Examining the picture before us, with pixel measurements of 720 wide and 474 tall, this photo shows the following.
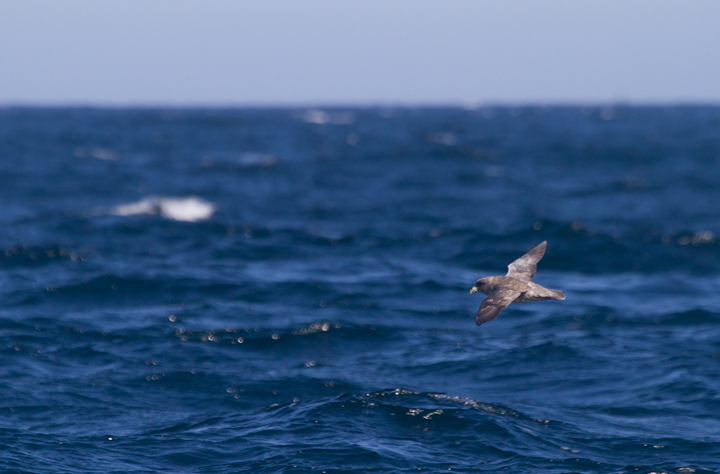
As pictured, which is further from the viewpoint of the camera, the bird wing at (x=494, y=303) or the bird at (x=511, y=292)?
the bird at (x=511, y=292)

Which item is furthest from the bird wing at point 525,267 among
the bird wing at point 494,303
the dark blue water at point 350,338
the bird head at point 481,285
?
the dark blue water at point 350,338

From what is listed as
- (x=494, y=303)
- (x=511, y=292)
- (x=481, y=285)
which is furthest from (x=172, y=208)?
(x=494, y=303)

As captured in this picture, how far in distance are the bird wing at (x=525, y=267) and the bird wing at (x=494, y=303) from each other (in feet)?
3.05

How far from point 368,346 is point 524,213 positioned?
17848mm

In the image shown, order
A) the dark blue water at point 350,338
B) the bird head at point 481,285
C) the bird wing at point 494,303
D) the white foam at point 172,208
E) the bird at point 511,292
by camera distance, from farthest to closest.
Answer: the white foam at point 172,208 → the bird head at point 481,285 → the dark blue water at point 350,338 → the bird at point 511,292 → the bird wing at point 494,303

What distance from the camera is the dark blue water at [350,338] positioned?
10.7 m

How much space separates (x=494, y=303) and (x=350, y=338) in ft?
20.0

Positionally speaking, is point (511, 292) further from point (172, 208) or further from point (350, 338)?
point (172, 208)

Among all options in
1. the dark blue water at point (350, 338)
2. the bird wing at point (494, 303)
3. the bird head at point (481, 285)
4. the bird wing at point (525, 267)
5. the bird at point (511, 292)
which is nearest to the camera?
the bird wing at point (494, 303)

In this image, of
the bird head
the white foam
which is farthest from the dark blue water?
the bird head

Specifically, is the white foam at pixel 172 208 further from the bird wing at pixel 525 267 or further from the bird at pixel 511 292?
the bird at pixel 511 292

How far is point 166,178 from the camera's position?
4509 centimetres

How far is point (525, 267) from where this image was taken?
12.2 meters

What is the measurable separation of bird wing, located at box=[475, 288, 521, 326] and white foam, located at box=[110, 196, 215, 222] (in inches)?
773
